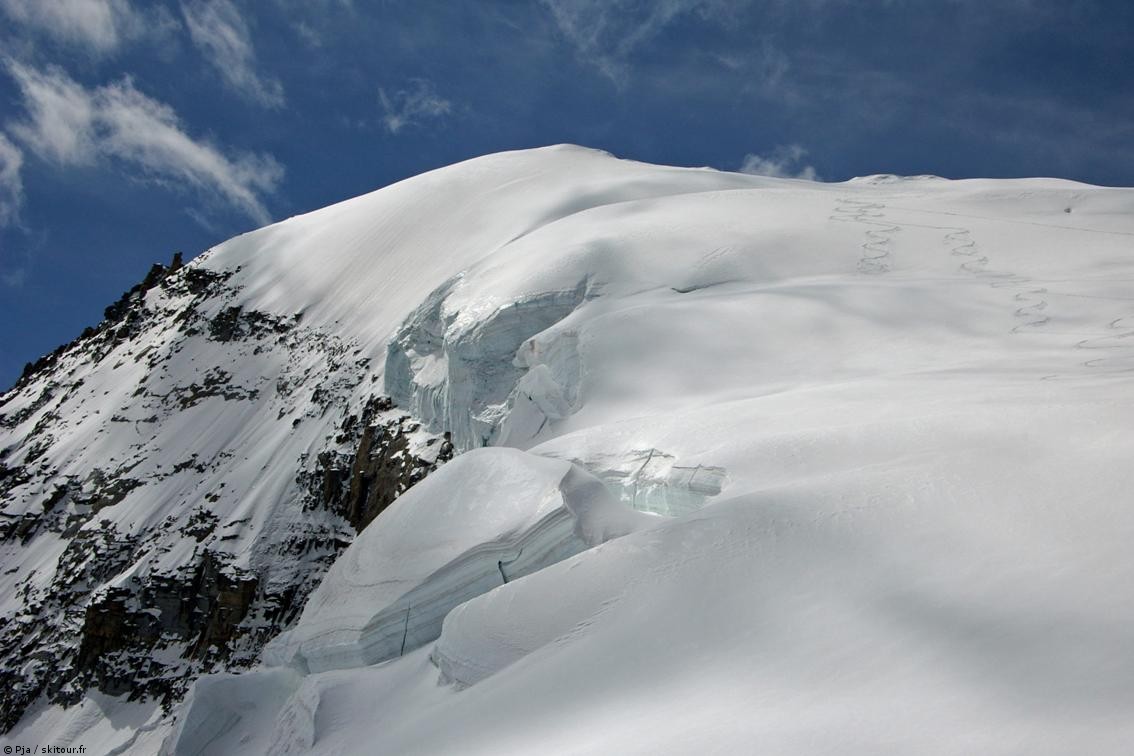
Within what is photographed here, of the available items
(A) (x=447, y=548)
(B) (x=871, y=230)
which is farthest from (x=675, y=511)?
(B) (x=871, y=230)

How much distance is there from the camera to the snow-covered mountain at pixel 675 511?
20.3ft

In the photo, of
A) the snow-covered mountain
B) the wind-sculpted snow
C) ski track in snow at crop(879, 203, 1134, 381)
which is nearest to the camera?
the snow-covered mountain

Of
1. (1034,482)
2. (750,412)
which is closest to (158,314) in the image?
(750,412)

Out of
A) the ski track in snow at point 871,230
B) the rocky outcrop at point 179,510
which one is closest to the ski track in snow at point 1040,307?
the ski track in snow at point 871,230

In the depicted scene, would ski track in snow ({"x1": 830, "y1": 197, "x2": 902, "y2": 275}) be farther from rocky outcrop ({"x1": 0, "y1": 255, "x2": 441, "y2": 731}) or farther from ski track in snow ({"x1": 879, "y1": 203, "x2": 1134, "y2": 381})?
rocky outcrop ({"x1": 0, "y1": 255, "x2": 441, "y2": 731})

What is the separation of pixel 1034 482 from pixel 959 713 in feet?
10.2

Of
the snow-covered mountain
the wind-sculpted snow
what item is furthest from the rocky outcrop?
the wind-sculpted snow

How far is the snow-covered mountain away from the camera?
6.18 m

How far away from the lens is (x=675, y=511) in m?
10.6

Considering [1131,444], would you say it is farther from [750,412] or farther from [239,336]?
[239,336]

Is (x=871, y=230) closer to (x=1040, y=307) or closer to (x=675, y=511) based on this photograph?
(x=1040, y=307)

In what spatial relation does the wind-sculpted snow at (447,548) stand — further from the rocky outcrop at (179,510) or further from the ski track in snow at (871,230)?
the rocky outcrop at (179,510)

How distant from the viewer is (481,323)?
1995cm

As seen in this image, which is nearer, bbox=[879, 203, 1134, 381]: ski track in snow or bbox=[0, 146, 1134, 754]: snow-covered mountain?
bbox=[0, 146, 1134, 754]: snow-covered mountain
